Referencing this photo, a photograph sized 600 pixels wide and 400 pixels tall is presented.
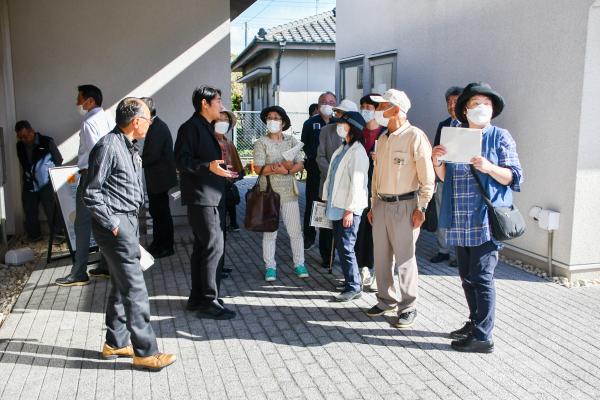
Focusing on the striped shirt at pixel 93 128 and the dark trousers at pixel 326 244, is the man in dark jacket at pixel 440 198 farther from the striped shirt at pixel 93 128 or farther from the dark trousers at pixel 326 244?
the striped shirt at pixel 93 128

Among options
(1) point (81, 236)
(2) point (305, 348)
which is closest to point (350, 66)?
(1) point (81, 236)

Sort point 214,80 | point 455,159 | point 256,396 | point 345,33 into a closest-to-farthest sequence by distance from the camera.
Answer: point 256,396 < point 455,159 < point 214,80 < point 345,33

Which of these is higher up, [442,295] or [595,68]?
[595,68]

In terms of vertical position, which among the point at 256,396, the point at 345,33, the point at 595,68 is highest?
the point at 345,33

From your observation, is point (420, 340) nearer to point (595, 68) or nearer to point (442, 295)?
point (442, 295)

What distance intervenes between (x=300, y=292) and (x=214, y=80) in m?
4.16

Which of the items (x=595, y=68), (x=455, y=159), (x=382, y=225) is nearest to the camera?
(x=455, y=159)

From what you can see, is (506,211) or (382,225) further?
(382,225)

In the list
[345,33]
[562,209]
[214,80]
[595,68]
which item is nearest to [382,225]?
[562,209]

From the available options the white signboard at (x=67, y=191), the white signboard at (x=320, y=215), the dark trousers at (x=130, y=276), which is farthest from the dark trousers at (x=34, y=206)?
the dark trousers at (x=130, y=276)

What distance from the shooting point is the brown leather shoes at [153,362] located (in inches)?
154

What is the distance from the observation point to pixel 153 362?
12.8 feet

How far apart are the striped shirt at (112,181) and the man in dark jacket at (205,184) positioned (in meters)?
0.76

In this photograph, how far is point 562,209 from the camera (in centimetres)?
593
